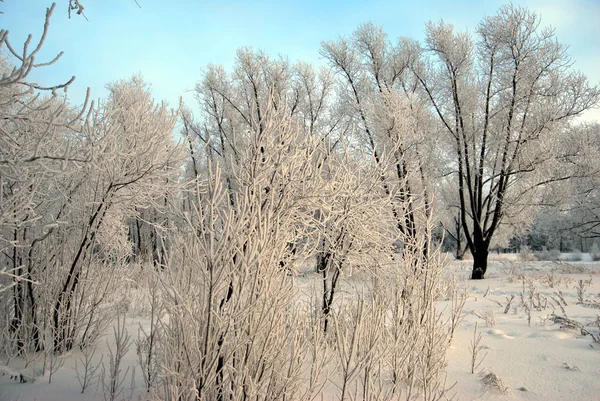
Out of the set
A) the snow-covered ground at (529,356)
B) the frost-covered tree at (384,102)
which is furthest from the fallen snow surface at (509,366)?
the frost-covered tree at (384,102)

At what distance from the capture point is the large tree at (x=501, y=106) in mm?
11469

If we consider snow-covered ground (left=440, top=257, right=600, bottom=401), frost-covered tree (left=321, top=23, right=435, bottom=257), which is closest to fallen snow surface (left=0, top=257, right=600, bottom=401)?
snow-covered ground (left=440, top=257, right=600, bottom=401)

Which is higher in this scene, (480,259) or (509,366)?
(480,259)

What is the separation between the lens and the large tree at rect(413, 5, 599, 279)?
11469mm

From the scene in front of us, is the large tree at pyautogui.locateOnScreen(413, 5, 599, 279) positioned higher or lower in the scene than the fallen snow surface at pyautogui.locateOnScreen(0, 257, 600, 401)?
higher

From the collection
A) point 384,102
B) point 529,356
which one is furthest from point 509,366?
point 384,102

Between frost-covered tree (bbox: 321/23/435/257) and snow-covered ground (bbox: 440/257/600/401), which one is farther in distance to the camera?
frost-covered tree (bbox: 321/23/435/257)

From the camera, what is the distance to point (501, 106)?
12.5 meters

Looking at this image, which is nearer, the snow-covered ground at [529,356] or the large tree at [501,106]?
the snow-covered ground at [529,356]

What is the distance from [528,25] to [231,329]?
1368 centimetres

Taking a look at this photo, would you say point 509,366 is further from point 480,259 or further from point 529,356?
point 480,259

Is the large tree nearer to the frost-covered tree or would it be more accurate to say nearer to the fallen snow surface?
→ the frost-covered tree

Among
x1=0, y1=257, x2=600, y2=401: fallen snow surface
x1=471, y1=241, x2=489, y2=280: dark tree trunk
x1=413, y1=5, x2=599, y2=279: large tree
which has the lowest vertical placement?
x1=0, y1=257, x2=600, y2=401: fallen snow surface

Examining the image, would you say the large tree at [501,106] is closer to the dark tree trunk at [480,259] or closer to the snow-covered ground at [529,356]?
the dark tree trunk at [480,259]
